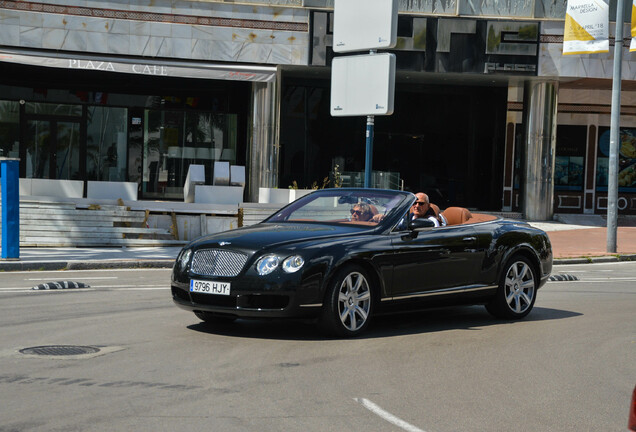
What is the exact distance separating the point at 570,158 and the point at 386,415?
31375 millimetres

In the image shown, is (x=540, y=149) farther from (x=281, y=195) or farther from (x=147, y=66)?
(x=147, y=66)

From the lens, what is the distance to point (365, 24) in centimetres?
1712

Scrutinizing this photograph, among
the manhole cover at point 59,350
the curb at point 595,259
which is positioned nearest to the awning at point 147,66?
the curb at point 595,259

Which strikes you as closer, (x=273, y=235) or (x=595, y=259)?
(x=273, y=235)

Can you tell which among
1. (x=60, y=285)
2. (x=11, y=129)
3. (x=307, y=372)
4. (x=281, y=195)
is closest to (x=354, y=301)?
(x=307, y=372)

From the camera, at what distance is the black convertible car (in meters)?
8.69

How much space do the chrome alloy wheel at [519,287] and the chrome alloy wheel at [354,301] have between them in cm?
225

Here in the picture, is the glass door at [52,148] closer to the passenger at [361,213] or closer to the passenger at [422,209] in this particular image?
the passenger at [422,209]

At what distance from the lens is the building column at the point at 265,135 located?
30.6 m

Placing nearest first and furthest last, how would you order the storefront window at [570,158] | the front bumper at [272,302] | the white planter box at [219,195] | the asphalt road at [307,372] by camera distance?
the asphalt road at [307,372], the front bumper at [272,302], the white planter box at [219,195], the storefront window at [570,158]

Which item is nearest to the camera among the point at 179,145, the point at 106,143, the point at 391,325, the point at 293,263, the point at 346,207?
the point at 293,263

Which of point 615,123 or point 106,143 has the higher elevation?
point 615,123

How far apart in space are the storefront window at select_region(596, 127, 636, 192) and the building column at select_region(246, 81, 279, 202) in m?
12.8

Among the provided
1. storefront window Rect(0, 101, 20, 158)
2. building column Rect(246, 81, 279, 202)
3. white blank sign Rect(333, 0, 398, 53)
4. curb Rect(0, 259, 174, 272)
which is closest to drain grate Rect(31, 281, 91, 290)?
curb Rect(0, 259, 174, 272)
